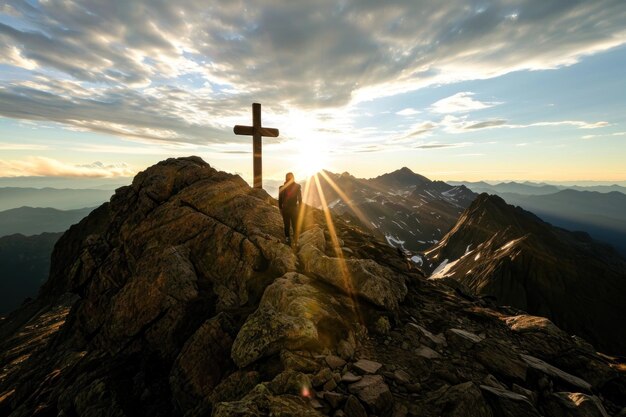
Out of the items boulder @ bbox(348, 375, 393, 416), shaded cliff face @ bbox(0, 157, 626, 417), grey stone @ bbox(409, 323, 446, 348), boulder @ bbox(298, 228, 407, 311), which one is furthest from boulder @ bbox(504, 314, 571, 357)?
boulder @ bbox(348, 375, 393, 416)

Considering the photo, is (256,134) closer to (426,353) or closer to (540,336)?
(426,353)

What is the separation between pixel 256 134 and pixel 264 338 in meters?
17.3

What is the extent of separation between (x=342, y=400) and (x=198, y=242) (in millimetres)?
11626

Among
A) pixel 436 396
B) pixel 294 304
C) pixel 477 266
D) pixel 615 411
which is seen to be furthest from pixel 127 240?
pixel 477 266

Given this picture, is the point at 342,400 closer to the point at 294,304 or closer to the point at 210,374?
the point at 294,304

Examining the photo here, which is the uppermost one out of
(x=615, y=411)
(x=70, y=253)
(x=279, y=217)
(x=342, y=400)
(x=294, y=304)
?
(x=279, y=217)

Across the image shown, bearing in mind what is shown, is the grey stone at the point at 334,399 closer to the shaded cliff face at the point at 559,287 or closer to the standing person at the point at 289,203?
the standing person at the point at 289,203

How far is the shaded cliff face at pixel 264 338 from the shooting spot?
7531mm

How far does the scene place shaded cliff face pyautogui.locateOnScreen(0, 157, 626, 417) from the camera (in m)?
7.53

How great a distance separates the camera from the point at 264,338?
849 centimetres

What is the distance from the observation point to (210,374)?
9109 millimetres

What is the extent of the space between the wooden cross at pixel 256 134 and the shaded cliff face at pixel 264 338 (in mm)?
4016

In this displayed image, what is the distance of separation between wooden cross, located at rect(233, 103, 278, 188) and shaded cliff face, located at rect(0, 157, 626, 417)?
402cm

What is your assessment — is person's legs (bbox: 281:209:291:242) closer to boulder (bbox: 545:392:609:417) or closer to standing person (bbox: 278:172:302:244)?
standing person (bbox: 278:172:302:244)
